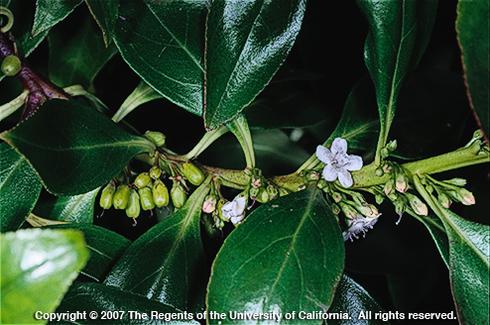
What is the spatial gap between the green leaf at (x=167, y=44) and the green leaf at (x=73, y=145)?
7 centimetres

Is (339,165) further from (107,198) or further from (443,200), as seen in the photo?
(107,198)

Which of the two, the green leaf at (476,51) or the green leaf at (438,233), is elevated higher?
the green leaf at (476,51)

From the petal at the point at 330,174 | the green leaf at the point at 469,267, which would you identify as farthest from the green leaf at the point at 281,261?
the green leaf at the point at 469,267

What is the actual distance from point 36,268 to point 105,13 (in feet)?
1.15

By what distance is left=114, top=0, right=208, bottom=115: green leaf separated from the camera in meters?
0.84

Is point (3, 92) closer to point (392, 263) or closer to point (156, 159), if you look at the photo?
point (156, 159)

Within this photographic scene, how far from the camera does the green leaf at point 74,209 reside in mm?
946

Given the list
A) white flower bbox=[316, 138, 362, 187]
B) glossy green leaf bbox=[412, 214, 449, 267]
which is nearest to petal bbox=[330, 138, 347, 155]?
white flower bbox=[316, 138, 362, 187]

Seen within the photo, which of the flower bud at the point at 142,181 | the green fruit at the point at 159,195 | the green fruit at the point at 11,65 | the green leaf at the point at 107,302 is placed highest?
the green fruit at the point at 11,65

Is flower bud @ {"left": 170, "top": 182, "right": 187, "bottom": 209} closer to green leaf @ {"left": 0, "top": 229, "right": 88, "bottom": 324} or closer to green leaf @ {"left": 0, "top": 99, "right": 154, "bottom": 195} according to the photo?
green leaf @ {"left": 0, "top": 99, "right": 154, "bottom": 195}

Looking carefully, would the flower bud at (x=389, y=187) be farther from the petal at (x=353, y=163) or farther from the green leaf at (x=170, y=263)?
the green leaf at (x=170, y=263)

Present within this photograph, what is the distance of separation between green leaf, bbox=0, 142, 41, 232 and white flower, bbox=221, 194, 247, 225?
0.21m

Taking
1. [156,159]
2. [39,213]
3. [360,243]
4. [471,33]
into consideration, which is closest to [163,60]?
[156,159]

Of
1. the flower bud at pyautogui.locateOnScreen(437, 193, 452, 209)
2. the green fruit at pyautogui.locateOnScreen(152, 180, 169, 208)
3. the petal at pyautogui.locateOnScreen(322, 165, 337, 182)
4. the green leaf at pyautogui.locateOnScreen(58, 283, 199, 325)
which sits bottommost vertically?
the green leaf at pyautogui.locateOnScreen(58, 283, 199, 325)
